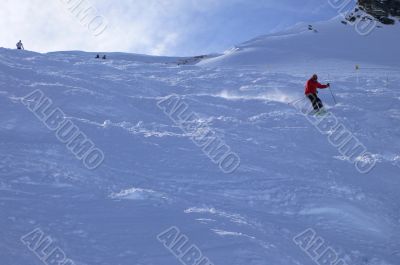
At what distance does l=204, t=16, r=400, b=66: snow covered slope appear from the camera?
3512 cm

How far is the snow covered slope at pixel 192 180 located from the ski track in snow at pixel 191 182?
33 mm

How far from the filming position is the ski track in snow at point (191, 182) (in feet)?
24.9

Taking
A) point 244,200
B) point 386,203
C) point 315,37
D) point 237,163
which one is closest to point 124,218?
point 244,200

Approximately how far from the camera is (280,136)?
45.4 feet

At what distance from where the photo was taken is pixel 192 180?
34.3ft

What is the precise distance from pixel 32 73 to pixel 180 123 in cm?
717

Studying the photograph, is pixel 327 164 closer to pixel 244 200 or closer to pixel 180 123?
pixel 244 200

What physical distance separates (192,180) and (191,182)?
0.12m
